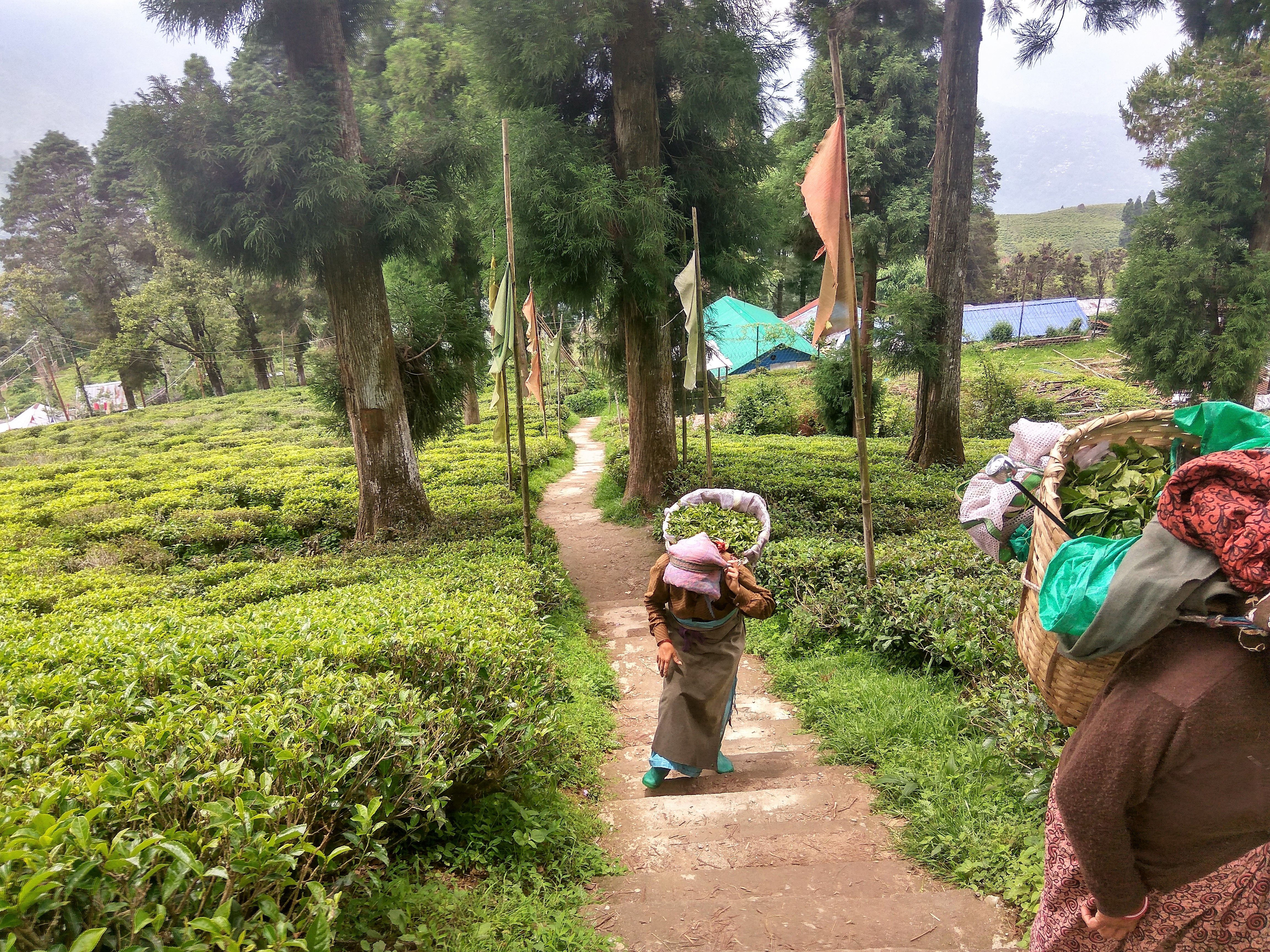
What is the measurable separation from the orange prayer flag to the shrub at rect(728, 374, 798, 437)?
9.76m

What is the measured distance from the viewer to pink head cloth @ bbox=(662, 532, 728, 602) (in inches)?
133

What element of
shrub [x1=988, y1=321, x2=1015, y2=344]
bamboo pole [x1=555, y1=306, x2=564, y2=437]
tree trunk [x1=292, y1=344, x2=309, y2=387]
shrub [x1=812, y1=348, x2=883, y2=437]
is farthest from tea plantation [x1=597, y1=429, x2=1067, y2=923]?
tree trunk [x1=292, y1=344, x2=309, y2=387]

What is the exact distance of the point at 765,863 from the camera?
2.79 metres

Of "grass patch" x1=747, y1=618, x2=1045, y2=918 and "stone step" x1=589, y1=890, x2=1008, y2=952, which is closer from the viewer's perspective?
"stone step" x1=589, y1=890, x2=1008, y2=952

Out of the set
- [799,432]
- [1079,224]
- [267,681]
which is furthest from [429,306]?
[1079,224]

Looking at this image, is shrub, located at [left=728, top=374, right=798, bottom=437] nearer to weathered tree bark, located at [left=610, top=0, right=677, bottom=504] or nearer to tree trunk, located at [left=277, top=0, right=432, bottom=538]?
weathered tree bark, located at [left=610, top=0, right=677, bottom=504]

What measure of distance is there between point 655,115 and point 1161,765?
9253 mm

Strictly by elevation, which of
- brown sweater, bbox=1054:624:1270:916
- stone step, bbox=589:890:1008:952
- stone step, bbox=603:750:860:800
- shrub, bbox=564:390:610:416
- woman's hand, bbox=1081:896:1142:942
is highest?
brown sweater, bbox=1054:624:1270:916

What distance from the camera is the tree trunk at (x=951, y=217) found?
9.52m

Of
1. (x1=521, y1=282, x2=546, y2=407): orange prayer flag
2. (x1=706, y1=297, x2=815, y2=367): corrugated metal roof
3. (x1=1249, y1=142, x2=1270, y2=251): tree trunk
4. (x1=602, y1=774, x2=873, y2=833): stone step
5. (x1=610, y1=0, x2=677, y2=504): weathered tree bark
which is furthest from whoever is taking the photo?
(x1=706, y1=297, x2=815, y2=367): corrugated metal roof

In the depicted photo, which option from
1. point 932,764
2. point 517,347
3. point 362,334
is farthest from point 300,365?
point 932,764

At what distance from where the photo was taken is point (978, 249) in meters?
35.4

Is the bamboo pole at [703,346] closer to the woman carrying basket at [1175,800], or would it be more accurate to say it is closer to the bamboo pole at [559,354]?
the bamboo pole at [559,354]

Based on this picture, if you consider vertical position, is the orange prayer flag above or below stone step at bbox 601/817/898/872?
above
